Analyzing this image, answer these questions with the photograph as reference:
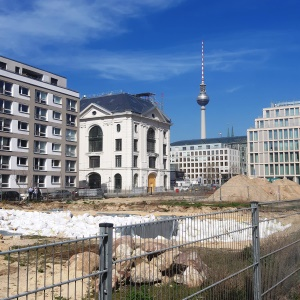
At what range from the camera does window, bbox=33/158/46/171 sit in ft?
191

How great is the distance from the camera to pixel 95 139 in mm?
85875

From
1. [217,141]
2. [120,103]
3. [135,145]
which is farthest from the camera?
[217,141]

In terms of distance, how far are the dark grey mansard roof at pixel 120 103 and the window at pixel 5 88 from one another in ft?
101

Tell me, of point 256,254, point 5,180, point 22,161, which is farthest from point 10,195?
point 256,254

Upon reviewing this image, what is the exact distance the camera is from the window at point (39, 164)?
58.1 meters

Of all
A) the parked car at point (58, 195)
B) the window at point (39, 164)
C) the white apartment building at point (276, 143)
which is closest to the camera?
the parked car at point (58, 195)

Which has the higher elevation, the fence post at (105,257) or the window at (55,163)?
the window at (55,163)

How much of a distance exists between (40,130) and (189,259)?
56.8 meters

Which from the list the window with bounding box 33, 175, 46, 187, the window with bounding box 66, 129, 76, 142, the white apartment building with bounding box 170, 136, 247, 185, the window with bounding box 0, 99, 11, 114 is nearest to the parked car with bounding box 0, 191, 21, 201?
the window with bounding box 33, 175, 46, 187

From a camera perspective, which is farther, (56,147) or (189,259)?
(56,147)

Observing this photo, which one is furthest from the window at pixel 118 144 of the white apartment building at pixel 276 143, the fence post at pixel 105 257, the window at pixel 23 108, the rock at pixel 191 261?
the fence post at pixel 105 257

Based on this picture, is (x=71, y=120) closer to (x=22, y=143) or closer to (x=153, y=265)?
(x=22, y=143)

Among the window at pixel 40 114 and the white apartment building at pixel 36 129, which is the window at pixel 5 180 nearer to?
the white apartment building at pixel 36 129

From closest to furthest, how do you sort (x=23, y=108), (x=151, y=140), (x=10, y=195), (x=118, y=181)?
(x=10, y=195) → (x=23, y=108) → (x=118, y=181) → (x=151, y=140)
